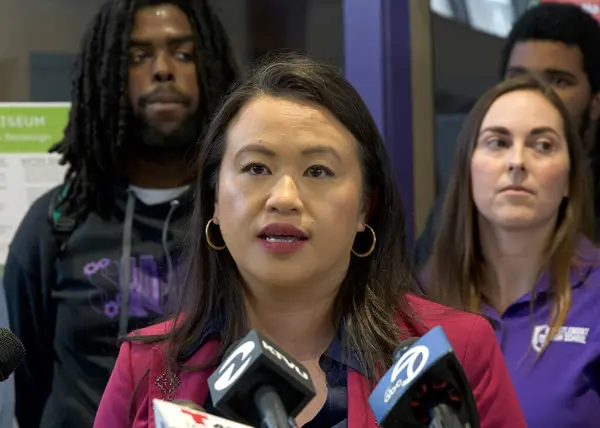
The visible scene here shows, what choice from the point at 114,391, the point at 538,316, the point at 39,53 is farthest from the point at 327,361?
the point at 39,53

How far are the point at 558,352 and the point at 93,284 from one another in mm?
1137

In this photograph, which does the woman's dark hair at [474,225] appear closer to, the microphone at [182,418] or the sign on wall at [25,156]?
the sign on wall at [25,156]

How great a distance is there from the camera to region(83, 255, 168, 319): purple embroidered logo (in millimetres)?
2268

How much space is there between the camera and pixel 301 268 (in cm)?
141

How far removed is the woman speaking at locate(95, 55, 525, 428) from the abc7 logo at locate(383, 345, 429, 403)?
1.45ft

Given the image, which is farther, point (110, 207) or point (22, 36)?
point (22, 36)

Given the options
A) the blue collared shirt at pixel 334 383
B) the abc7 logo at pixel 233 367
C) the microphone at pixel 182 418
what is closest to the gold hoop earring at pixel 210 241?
the blue collared shirt at pixel 334 383

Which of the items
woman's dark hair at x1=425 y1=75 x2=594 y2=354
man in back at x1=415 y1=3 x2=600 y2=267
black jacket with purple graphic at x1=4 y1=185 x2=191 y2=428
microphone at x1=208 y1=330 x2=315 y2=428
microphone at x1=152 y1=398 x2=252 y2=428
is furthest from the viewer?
man in back at x1=415 y1=3 x2=600 y2=267

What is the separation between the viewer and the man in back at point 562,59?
2492 millimetres

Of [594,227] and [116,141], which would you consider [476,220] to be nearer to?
[594,227]

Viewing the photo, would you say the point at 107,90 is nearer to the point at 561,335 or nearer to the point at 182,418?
the point at 561,335

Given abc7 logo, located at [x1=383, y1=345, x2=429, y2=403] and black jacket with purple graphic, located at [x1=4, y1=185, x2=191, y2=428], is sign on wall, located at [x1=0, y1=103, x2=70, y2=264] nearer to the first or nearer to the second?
black jacket with purple graphic, located at [x1=4, y1=185, x2=191, y2=428]

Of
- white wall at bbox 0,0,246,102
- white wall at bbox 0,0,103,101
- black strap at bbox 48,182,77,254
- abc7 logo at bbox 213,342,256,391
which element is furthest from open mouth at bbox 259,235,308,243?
white wall at bbox 0,0,103,101

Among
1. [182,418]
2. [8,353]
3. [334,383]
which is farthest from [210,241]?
[182,418]
